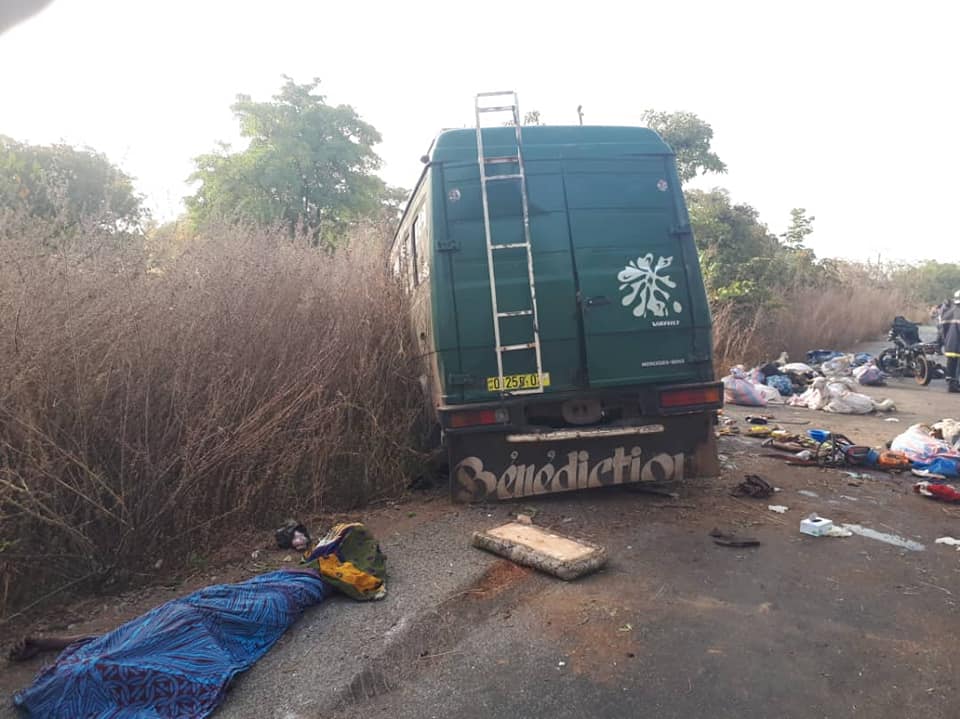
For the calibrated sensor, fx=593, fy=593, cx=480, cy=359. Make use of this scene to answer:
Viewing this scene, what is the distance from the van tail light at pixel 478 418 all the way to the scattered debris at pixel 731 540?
159cm

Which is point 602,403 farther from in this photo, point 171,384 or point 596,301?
point 171,384

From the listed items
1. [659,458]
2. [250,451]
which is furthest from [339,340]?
[659,458]

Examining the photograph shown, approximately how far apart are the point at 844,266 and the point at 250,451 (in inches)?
1174

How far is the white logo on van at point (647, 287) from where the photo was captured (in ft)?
14.6

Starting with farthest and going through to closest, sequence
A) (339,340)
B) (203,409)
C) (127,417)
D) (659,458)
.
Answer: (339,340) → (659,458) → (203,409) → (127,417)

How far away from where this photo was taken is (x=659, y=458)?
464 centimetres

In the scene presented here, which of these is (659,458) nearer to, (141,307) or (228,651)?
(228,651)

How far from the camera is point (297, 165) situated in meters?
15.5

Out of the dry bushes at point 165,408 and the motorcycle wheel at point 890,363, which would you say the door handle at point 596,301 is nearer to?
the dry bushes at point 165,408

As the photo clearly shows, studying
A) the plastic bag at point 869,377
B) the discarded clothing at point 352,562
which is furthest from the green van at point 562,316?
the plastic bag at point 869,377

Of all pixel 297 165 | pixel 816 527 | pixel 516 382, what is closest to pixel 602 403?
pixel 516 382

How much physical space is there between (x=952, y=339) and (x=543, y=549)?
11009 mm

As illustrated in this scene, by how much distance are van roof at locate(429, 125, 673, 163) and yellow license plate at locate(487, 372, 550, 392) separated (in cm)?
168

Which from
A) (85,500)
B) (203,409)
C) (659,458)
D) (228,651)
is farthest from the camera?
(659,458)
